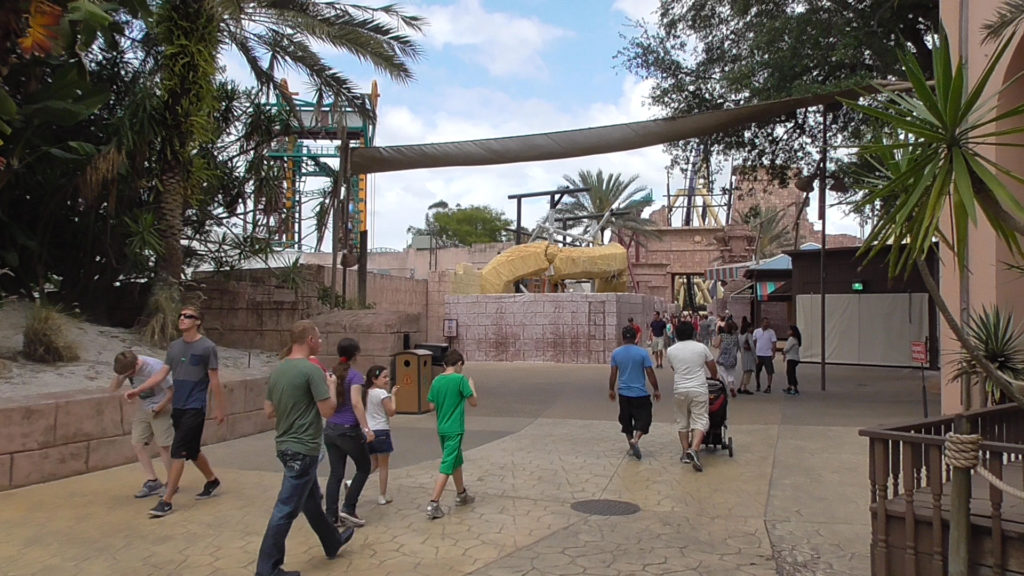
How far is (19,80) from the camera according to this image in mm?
10648

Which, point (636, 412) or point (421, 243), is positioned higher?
point (421, 243)

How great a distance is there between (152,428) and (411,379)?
18.5 ft

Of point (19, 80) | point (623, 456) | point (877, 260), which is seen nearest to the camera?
point (623, 456)

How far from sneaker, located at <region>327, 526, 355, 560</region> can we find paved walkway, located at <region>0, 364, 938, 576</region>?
9 cm

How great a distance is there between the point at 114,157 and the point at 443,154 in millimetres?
5052

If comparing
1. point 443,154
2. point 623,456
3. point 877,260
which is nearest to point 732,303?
point 877,260

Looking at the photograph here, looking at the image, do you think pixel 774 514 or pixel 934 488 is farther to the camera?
pixel 774 514

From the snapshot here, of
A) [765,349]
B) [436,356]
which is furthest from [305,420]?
[765,349]

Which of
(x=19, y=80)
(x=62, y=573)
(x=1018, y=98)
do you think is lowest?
(x=62, y=573)

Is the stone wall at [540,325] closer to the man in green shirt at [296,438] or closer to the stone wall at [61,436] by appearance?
the stone wall at [61,436]

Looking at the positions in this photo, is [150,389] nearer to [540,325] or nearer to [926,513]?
[926,513]

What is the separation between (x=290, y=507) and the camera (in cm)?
458

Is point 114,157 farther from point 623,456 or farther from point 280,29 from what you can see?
point 623,456

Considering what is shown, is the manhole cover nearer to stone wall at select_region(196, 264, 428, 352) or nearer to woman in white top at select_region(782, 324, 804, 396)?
stone wall at select_region(196, 264, 428, 352)
